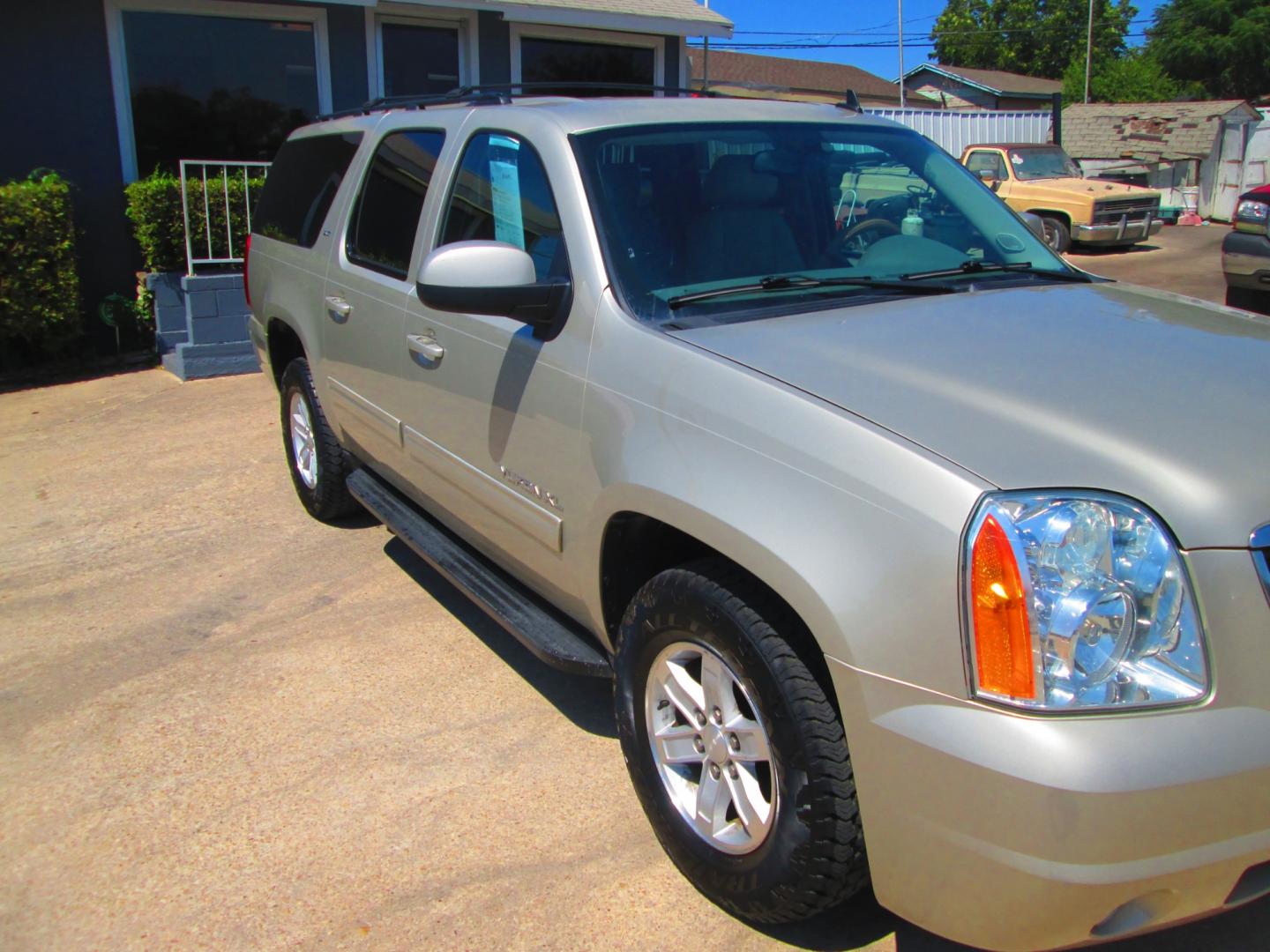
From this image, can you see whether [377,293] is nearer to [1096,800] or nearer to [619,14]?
[1096,800]

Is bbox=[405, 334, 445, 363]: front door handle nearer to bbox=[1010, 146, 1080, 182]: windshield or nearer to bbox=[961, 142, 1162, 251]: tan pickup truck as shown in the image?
bbox=[961, 142, 1162, 251]: tan pickup truck

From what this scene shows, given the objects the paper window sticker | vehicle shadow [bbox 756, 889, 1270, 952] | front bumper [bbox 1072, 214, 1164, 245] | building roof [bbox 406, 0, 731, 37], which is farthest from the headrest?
front bumper [bbox 1072, 214, 1164, 245]

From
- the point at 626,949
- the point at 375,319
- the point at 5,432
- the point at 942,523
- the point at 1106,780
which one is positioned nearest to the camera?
the point at 1106,780

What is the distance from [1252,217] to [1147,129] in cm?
2151

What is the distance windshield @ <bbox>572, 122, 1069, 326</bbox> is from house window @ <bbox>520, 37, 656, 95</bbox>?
367 inches

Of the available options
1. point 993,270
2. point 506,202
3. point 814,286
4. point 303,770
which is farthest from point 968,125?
point 303,770

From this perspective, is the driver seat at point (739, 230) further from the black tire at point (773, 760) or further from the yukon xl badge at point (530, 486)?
the black tire at point (773, 760)

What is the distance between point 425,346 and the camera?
3791 millimetres

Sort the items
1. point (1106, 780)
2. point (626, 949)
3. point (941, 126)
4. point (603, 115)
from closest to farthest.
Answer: point (1106, 780) → point (626, 949) → point (603, 115) → point (941, 126)

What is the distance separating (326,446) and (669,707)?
281cm

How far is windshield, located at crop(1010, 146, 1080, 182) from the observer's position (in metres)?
18.3

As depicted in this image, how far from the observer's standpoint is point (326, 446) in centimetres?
513

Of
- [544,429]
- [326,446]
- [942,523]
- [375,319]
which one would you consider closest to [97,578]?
[326,446]

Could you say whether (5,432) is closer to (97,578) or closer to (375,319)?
(97,578)
